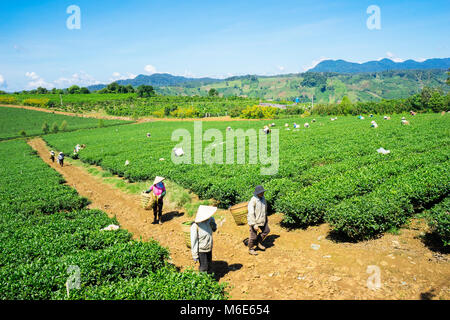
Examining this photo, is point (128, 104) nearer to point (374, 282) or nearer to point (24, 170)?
point (24, 170)

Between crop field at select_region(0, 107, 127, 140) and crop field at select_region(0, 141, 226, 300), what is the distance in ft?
205

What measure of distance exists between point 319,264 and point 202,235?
3.43 m

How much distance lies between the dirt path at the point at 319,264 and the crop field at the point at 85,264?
1578mm

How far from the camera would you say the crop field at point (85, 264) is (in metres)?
5.36

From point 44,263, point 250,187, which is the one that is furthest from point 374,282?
point 44,263

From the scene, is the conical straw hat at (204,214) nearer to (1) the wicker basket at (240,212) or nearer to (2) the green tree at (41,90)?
(1) the wicker basket at (240,212)

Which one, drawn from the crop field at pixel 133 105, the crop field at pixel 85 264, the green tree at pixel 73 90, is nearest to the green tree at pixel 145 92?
the crop field at pixel 133 105

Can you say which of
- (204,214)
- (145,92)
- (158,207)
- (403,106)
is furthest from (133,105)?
(204,214)

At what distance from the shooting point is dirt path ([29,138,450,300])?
583 cm

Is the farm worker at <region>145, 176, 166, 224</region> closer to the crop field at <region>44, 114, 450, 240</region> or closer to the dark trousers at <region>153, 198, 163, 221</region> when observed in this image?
the dark trousers at <region>153, 198, 163, 221</region>
